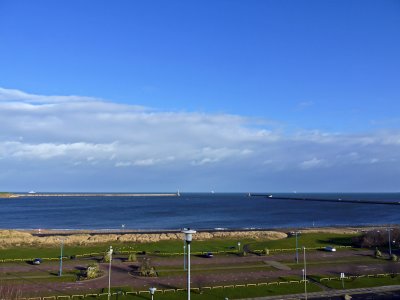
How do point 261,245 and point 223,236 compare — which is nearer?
point 261,245

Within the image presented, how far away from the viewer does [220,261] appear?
6444cm

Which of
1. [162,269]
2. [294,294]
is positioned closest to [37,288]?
[162,269]

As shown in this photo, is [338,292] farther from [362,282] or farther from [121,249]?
[121,249]

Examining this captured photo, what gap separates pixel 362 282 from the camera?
52094 mm

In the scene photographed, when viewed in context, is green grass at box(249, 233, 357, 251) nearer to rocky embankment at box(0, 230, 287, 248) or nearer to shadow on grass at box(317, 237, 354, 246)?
shadow on grass at box(317, 237, 354, 246)

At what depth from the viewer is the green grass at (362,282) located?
2008 inches

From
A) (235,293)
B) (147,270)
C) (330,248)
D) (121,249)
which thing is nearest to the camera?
(235,293)

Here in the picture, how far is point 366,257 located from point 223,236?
37490 mm

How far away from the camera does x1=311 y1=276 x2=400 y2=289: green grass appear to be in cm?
5100

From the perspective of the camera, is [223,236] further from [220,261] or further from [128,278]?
[128,278]

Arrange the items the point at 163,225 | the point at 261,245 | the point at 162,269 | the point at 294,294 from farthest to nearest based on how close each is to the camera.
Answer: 1. the point at 163,225
2. the point at 261,245
3. the point at 162,269
4. the point at 294,294

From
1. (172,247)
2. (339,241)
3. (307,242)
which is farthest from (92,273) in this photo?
(339,241)

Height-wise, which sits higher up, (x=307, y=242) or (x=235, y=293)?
(x=307, y=242)

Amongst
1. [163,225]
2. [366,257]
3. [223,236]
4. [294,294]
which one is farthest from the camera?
[163,225]
